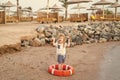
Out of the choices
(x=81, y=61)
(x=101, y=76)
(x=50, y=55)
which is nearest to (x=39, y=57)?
(x=50, y=55)

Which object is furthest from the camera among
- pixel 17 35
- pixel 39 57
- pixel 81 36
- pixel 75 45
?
pixel 81 36

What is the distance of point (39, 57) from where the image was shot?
11.3 meters

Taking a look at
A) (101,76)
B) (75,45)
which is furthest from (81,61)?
(75,45)

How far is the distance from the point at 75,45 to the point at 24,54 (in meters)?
5.34

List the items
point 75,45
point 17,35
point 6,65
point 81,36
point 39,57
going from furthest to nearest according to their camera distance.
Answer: point 81,36, point 75,45, point 17,35, point 39,57, point 6,65

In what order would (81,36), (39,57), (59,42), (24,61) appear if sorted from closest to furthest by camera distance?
1. (59,42)
2. (24,61)
3. (39,57)
4. (81,36)

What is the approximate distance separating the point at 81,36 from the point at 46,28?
2.73 metres

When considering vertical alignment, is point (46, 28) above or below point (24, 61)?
above

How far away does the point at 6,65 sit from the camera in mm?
9383

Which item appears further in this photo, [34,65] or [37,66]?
[34,65]

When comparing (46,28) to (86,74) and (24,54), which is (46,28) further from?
(86,74)

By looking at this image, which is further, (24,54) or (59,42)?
(24,54)

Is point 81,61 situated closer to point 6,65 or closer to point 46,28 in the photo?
point 6,65

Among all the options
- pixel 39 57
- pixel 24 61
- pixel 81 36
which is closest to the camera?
pixel 24 61
